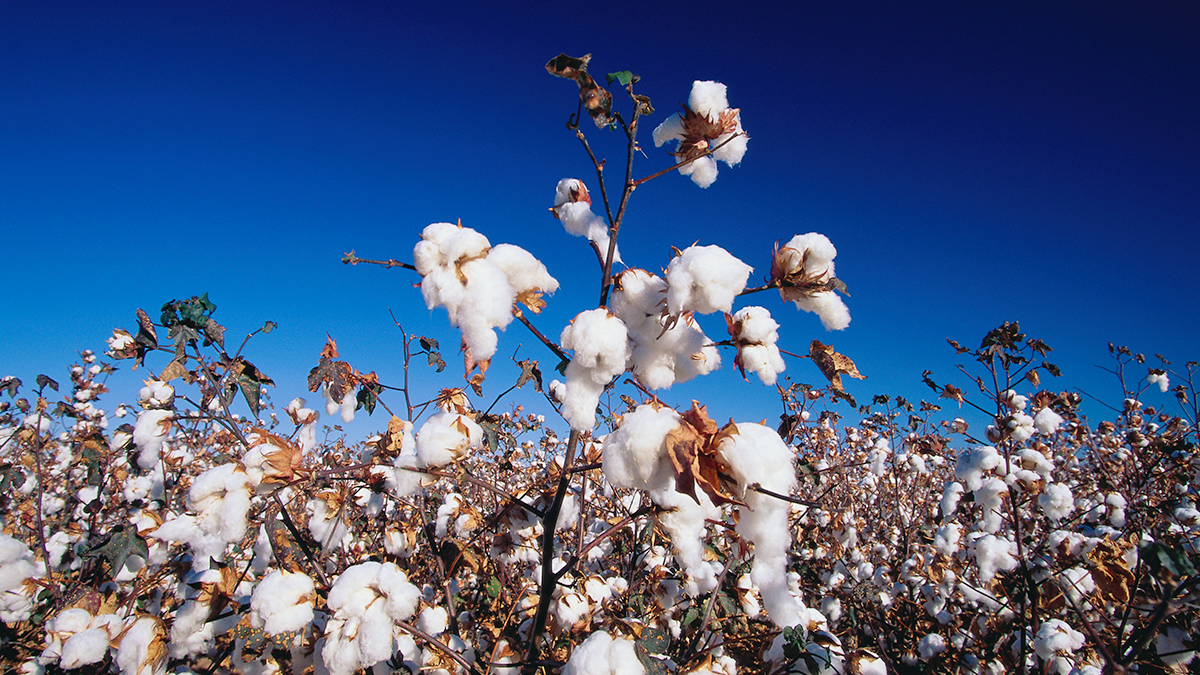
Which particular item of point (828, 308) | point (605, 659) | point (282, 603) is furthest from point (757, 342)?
point (282, 603)

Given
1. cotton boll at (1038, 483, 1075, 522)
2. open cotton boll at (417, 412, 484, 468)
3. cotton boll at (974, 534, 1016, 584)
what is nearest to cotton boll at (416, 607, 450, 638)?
open cotton boll at (417, 412, 484, 468)

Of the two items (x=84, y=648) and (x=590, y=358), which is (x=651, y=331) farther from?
(x=84, y=648)

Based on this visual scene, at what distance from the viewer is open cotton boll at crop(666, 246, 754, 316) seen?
1151mm

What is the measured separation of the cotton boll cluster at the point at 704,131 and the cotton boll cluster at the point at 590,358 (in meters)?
0.70

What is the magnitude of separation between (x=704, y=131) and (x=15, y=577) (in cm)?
364

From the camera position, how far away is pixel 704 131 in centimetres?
158

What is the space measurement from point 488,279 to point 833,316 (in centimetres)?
95

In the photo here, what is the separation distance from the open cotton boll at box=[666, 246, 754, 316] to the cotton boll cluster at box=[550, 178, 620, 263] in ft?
1.12

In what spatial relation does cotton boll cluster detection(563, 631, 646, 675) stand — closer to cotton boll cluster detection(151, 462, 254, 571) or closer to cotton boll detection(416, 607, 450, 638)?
cotton boll detection(416, 607, 450, 638)

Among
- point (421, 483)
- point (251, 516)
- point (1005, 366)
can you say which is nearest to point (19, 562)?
point (251, 516)

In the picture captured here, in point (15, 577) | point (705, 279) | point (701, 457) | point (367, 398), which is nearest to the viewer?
point (701, 457)

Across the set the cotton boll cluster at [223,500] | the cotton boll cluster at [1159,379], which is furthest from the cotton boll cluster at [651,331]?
the cotton boll cluster at [1159,379]

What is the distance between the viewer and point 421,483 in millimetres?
1755

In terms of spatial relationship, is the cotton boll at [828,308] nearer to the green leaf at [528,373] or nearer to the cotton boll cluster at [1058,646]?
the green leaf at [528,373]
